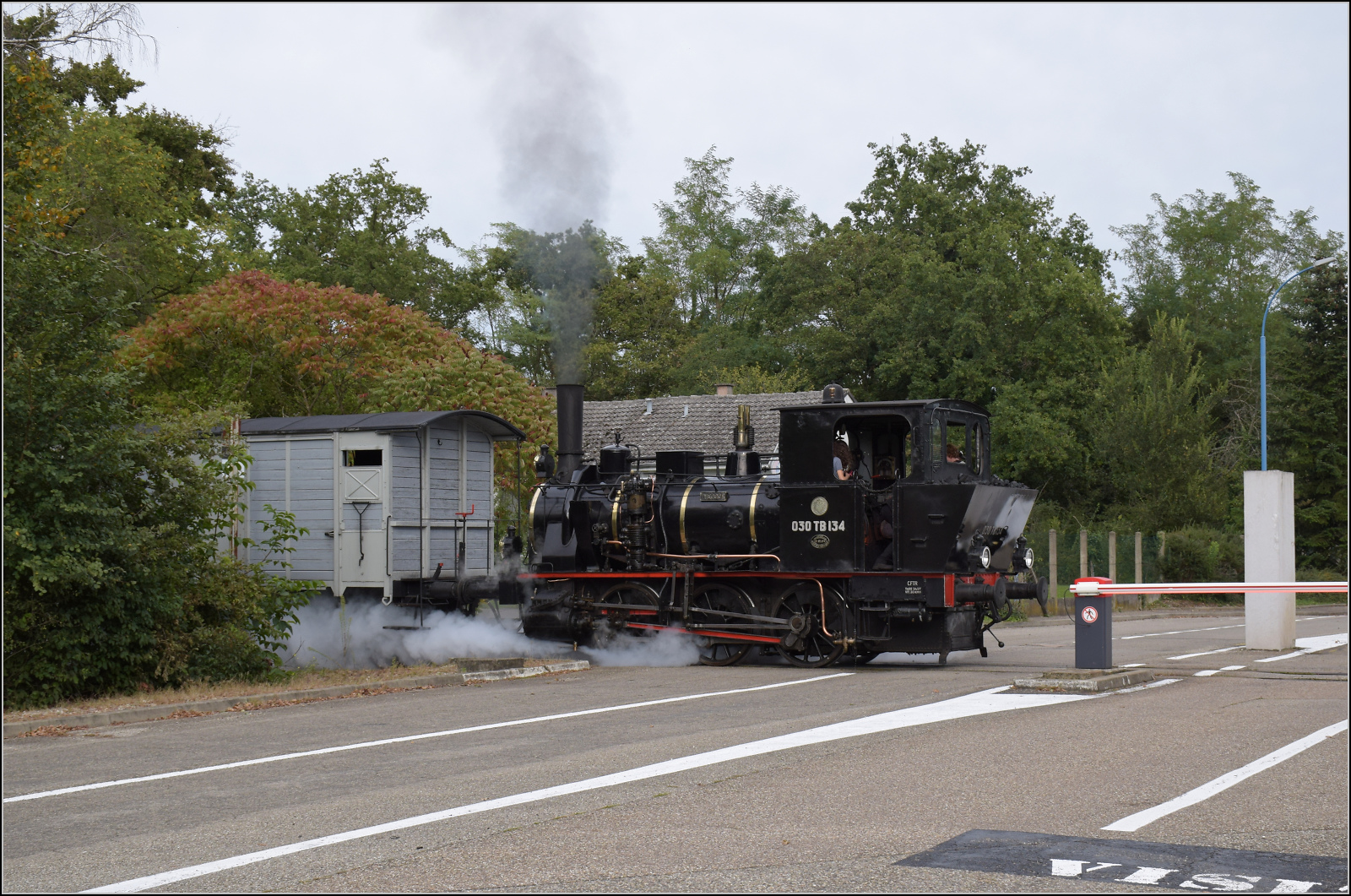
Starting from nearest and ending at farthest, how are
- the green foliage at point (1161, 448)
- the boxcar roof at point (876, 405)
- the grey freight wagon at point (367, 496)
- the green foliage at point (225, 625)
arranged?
the green foliage at point (225, 625), the boxcar roof at point (876, 405), the grey freight wagon at point (367, 496), the green foliage at point (1161, 448)

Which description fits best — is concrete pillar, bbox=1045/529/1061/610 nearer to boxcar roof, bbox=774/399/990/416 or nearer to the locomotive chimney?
boxcar roof, bbox=774/399/990/416

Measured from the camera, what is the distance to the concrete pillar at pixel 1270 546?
18734 millimetres

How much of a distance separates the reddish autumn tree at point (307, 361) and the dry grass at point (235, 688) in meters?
12.8

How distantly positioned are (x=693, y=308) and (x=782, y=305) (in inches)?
350

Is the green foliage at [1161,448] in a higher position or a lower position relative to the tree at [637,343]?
lower

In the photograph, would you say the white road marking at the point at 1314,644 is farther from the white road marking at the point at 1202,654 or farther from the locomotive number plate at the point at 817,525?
the locomotive number plate at the point at 817,525

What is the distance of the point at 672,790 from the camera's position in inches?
307

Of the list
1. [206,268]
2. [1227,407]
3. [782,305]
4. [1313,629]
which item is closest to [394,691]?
[1313,629]

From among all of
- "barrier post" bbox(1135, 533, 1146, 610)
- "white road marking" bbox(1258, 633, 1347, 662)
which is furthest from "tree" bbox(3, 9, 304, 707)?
"barrier post" bbox(1135, 533, 1146, 610)

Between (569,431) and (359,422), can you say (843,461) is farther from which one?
(359,422)

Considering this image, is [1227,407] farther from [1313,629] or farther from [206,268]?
[206,268]

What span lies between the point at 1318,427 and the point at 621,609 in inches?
1326

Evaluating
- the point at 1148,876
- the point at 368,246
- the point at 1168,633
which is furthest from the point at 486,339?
the point at 1148,876

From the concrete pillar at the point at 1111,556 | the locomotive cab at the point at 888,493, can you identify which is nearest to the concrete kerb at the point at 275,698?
the locomotive cab at the point at 888,493
